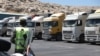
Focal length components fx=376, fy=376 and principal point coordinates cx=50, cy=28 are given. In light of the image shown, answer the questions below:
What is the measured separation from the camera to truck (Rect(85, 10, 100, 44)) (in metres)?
29.7

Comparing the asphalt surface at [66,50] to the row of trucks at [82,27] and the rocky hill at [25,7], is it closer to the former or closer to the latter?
the row of trucks at [82,27]

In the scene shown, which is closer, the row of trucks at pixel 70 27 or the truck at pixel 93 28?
the truck at pixel 93 28

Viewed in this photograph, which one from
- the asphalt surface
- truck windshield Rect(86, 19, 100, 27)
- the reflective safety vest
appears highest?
truck windshield Rect(86, 19, 100, 27)

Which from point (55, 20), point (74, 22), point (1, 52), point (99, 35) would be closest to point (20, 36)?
point (1, 52)

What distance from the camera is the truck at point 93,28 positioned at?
97.4 feet

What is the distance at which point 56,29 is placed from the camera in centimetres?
3788

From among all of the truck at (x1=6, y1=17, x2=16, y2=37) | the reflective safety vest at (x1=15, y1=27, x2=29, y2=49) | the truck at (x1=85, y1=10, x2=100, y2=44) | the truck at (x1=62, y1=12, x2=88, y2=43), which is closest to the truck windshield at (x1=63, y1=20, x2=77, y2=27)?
the truck at (x1=62, y1=12, x2=88, y2=43)

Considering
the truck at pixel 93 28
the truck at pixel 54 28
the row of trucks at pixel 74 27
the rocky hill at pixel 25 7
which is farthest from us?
the rocky hill at pixel 25 7

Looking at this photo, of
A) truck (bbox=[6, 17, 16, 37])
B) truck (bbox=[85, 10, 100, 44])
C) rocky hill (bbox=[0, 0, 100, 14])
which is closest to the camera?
truck (bbox=[85, 10, 100, 44])

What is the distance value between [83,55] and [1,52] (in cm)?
1678

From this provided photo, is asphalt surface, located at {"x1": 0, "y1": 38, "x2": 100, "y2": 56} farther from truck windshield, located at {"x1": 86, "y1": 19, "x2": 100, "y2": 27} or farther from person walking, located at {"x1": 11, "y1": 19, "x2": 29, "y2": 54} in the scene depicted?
person walking, located at {"x1": 11, "y1": 19, "x2": 29, "y2": 54}

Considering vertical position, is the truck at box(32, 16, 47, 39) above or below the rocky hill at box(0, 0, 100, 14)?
below

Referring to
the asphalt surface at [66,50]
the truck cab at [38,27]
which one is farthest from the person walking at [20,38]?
the truck cab at [38,27]

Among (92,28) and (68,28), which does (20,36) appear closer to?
(92,28)
